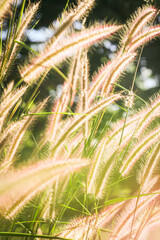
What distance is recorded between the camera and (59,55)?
36 centimetres

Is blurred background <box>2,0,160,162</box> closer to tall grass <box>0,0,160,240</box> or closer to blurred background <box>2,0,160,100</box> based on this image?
blurred background <box>2,0,160,100</box>

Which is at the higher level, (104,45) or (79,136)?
(104,45)

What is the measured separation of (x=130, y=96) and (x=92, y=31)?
151 millimetres

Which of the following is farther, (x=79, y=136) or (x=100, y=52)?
(x=100, y=52)

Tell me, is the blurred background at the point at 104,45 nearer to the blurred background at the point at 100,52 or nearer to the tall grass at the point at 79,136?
the blurred background at the point at 100,52

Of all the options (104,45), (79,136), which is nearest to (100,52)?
(104,45)

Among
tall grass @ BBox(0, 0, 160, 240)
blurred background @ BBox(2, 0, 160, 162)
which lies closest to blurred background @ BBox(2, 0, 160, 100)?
blurred background @ BBox(2, 0, 160, 162)

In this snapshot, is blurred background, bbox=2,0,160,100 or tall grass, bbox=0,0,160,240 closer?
tall grass, bbox=0,0,160,240

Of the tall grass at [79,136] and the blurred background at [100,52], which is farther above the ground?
the blurred background at [100,52]

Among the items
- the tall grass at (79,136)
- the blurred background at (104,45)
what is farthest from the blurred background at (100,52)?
the tall grass at (79,136)

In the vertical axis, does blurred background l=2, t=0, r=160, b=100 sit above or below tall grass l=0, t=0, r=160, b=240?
above

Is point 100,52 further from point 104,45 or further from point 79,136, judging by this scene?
point 79,136

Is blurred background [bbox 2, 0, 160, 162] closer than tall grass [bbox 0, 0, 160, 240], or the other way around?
tall grass [bbox 0, 0, 160, 240]

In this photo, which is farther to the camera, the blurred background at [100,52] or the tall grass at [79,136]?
the blurred background at [100,52]
